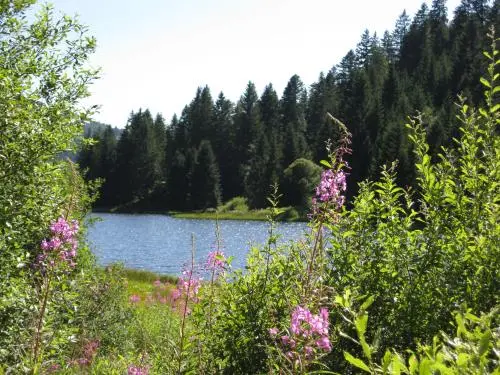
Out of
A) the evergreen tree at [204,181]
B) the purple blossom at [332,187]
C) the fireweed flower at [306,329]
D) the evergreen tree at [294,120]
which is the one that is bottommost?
the fireweed flower at [306,329]

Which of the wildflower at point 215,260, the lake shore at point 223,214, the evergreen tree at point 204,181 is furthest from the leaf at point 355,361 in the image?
the evergreen tree at point 204,181

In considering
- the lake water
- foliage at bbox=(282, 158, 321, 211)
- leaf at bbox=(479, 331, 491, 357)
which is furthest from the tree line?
leaf at bbox=(479, 331, 491, 357)

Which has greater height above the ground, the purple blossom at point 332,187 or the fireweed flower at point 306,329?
the purple blossom at point 332,187

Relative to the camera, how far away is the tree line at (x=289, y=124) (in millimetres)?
93125

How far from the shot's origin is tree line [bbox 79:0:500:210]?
306 ft

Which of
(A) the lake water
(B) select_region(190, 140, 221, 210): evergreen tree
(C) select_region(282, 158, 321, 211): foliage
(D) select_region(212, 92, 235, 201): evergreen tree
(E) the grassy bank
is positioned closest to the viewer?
(A) the lake water

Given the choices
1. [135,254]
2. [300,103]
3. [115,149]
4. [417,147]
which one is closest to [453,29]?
[300,103]

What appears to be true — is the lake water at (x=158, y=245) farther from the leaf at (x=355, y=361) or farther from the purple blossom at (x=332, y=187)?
the leaf at (x=355, y=361)

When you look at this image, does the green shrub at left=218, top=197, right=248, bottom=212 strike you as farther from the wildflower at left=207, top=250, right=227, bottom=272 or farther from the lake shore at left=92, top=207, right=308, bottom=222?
the wildflower at left=207, top=250, right=227, bottom=272

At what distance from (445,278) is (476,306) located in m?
0.42

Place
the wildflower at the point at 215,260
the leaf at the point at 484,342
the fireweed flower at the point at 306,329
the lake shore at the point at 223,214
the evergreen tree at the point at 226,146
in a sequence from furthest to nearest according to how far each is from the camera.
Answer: the evergreen tree at the point at 226,146 → the lake shore at the point at 223,214 → the wildflower at the point at 215,260 → the fireweed flower at the point at 306,329 → the leaf at the point at 484,342

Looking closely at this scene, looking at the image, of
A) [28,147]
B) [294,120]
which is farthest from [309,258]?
[294,120]

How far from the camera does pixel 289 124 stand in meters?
105

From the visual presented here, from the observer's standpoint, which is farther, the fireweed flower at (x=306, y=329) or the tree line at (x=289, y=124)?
the tree line at (x=289, y=124)
